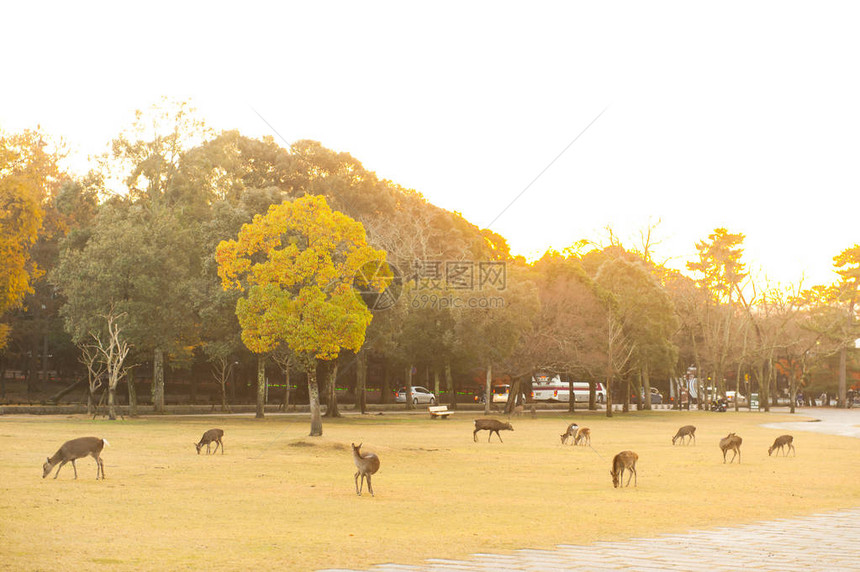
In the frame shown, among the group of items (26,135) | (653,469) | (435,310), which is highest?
(26,135)

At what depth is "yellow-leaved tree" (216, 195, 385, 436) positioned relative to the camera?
103 ft

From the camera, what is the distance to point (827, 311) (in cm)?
8756

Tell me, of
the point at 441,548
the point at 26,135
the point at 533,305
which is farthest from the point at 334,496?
the point at 26,135

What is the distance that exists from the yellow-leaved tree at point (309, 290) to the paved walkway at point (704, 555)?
20553mm

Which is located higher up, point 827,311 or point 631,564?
point 827,311

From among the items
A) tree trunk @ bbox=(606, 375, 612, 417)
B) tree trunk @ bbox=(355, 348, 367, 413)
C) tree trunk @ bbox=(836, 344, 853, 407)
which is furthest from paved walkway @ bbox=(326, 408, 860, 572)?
tree trunk @ bbox=(836, 344, 853, 407)

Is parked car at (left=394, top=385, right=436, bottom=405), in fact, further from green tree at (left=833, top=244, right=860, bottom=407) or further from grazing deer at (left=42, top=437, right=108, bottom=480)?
grazing deer at (left=42, top=437, right=108, bottom=480)

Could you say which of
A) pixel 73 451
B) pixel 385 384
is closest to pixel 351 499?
pixel 73 451

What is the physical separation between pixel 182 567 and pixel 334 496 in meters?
7.29

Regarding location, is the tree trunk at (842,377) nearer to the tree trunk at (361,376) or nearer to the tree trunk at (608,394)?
the tree trunk at (608,394)

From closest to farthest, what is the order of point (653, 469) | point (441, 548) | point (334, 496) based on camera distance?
point (441, 548) → point (334, 496) → point (653, 469)

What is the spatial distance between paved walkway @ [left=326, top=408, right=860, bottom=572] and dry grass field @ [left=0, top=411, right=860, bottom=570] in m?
0.58

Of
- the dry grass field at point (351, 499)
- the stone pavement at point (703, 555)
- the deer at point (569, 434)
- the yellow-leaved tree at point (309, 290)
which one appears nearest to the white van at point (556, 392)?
the deer at point (569, 434)

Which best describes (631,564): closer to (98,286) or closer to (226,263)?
(226,263)
